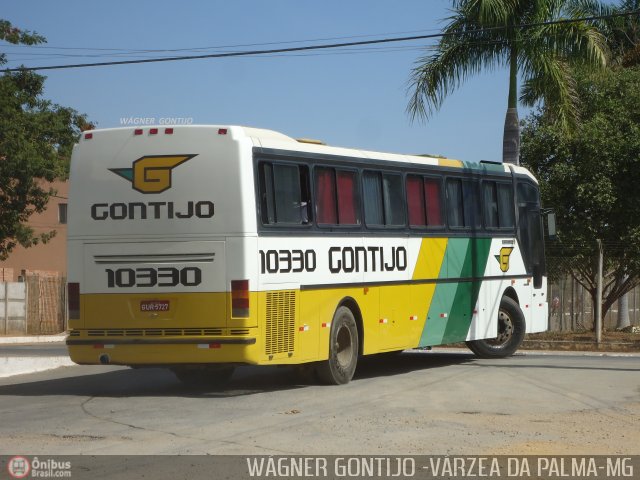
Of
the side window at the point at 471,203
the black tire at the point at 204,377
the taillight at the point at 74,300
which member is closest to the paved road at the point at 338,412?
the black tire at the point at 204,377

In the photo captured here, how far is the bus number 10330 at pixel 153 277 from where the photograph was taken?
1459cm

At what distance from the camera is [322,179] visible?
52.6 ft

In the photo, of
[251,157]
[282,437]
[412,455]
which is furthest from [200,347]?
[412,455]

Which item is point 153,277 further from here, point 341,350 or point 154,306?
point 341,350

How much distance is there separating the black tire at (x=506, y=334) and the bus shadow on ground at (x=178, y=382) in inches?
19.1

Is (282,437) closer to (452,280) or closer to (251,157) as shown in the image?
(251,157)

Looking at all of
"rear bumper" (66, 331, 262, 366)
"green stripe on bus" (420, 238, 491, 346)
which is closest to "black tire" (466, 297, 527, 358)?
"green stripe on bus" (420, 238, 491, 346)

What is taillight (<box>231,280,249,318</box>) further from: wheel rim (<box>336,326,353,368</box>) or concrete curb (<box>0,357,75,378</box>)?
concrete curb (<box>0,357,75,378</box>)

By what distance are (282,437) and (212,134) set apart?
4955 mm

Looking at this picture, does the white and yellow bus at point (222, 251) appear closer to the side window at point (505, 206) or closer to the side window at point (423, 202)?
the side window at point (423, 202)

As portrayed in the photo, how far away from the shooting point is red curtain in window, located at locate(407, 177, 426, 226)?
18.2m

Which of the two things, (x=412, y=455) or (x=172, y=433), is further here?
(x=172, y=433)

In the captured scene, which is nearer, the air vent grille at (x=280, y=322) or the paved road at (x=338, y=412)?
the paved road at (x=338, y=412)

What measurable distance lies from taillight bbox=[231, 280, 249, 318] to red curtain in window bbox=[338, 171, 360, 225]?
2436 millimetres
